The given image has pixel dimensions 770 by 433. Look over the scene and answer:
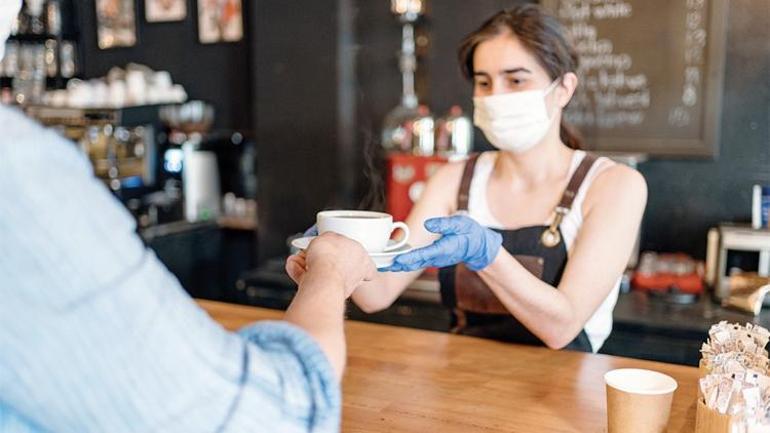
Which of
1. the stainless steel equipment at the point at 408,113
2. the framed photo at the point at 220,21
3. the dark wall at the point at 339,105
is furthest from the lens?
the framed photo at the point at 220,21

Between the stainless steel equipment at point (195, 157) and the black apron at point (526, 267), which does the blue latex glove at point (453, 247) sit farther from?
the stainless steel equipment at point (195, 157)

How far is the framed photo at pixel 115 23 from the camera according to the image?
449 cm

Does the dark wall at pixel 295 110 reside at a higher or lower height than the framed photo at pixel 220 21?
lower

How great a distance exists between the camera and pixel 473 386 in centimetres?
150

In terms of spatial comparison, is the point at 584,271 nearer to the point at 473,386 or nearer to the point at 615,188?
the point at 615,188

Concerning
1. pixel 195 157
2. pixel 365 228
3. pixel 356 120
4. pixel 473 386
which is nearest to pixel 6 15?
pixel 365 228

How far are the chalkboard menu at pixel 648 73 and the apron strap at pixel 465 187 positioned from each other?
112 cm

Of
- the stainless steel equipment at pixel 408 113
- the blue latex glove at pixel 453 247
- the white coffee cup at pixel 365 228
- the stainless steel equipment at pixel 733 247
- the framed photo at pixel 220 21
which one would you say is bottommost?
the stainless steel equipment at pixel 733 247

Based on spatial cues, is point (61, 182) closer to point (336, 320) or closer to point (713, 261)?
point (336, 320)

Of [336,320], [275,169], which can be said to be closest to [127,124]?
[275,169]

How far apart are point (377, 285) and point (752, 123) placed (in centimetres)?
176

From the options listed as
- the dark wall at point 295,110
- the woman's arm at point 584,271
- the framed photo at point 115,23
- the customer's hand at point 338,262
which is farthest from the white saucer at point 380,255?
the framed photo at point 115,23

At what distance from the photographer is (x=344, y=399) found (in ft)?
4.76

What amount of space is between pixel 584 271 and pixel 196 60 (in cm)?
309
